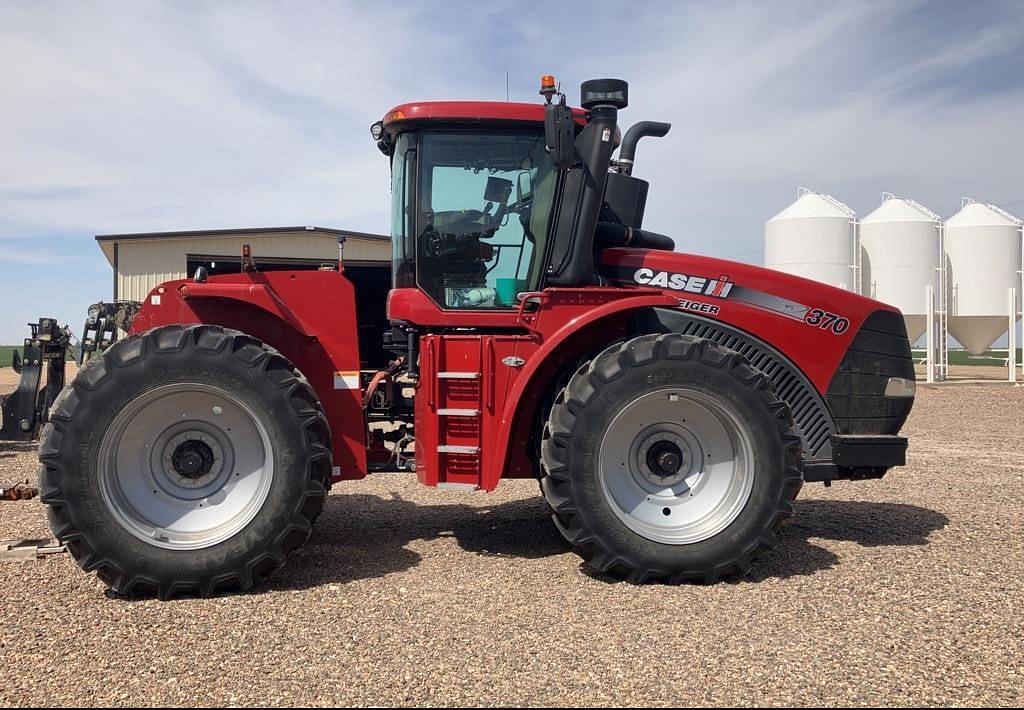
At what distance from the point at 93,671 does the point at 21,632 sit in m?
0.70

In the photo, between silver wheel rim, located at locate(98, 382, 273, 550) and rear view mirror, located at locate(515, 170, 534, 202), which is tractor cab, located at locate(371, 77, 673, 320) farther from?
silver wheel rim, located at locate(98, 382, 273, 550)

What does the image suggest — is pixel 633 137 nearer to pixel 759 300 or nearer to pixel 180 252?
pixel 759 300

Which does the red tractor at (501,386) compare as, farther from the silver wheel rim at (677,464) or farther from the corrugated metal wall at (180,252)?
the corrugated metal wall at (180,252)

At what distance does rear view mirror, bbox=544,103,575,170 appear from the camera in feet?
15.5

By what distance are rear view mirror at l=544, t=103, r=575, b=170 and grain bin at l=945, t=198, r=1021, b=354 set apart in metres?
25.3

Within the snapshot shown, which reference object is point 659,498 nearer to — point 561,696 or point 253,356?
point 561,696

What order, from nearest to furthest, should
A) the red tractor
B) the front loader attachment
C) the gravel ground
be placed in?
the gravel ground
the red tractor
the front loader attachment

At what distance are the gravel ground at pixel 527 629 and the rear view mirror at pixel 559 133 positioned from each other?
2.40 metres

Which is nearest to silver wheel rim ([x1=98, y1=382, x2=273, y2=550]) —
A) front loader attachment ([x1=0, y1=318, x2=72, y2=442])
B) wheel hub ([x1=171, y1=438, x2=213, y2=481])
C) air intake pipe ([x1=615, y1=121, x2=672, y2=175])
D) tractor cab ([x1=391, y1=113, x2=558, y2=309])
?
wheel hub ([x1=171, y1=438, x2=213, y2=481])

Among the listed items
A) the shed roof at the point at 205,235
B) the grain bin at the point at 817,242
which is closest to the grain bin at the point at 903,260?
the grain bin at the point at 817,242

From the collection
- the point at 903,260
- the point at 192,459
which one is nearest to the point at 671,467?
the point at 192,459

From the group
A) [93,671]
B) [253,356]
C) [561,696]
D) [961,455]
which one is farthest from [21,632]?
[961,455]

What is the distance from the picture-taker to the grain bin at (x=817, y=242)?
2439cm

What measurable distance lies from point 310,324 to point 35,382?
7.03 m
